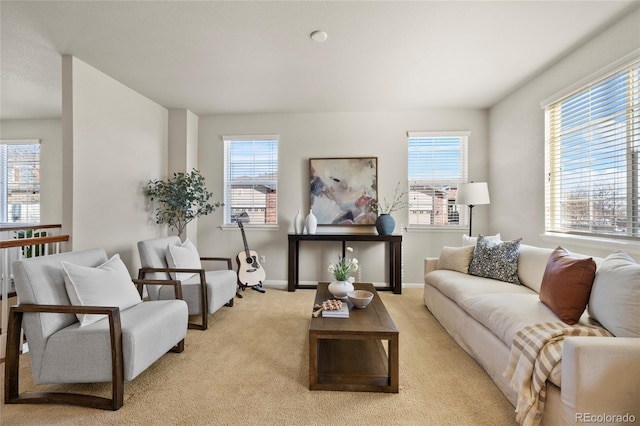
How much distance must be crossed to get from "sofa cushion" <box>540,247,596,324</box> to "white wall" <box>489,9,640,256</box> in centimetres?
84

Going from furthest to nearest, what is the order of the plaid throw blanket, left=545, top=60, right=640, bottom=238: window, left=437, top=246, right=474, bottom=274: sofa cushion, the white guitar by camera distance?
the white guitar → left=437, top=246, right=474, bottom=274: sofa cushion → left=545, top=60, right=640, bottom=238: window → the plaid throw blanket

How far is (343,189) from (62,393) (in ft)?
11.4

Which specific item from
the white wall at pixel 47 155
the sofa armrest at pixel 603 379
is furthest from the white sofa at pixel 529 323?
the white wall at pixel 47 155

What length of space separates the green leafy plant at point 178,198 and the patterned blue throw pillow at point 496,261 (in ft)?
11.4

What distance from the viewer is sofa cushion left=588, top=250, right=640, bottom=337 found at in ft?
4.59

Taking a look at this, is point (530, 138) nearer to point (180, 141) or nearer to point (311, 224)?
point (311, 224)

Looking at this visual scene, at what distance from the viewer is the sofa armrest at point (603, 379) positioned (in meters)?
1.21

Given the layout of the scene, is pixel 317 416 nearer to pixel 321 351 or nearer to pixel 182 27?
pixel 321 351

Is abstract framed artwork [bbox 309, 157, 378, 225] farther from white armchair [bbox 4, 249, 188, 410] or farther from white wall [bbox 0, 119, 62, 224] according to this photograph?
white wall [bbox 0, 119, 62, 224]

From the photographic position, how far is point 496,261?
2.76m

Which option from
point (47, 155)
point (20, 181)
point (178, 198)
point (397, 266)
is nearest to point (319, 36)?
point (178, 198)

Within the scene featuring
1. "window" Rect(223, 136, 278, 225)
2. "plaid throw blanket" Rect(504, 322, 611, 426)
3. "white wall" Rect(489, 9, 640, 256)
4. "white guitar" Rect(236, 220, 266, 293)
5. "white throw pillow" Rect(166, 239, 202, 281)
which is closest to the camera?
"plaid throw blanket" Rect(504, 322, 611, 426)

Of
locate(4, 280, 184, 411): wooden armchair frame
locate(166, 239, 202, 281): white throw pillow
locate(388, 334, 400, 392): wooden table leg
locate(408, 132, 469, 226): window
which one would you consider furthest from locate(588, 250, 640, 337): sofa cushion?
locate(166, 239, 202, 281): white throw pillow

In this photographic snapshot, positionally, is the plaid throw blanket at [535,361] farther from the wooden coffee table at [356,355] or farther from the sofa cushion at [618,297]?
the wooden coffee table at [356,355]
